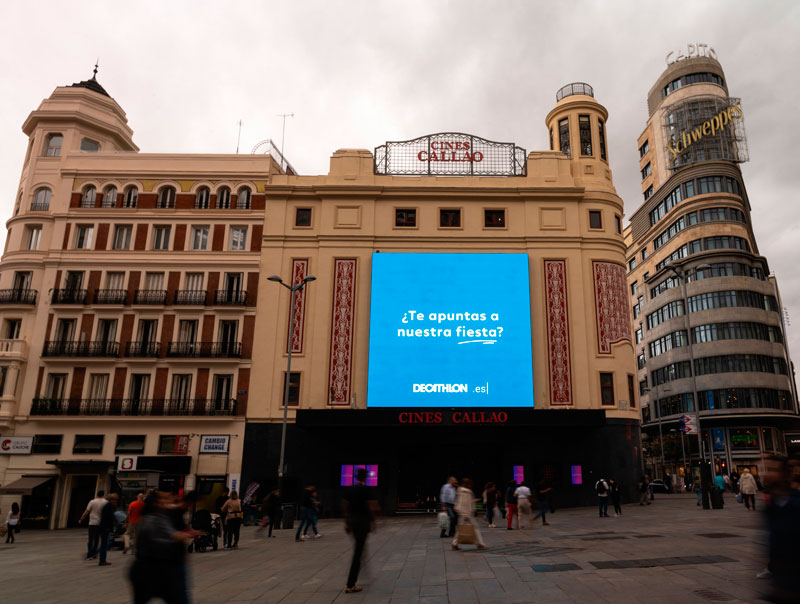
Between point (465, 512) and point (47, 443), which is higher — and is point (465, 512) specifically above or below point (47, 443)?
below

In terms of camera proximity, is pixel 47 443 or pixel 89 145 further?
pixel 89 145

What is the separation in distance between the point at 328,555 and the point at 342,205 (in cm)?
2531

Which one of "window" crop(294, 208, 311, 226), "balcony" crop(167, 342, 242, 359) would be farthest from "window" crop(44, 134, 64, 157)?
"window" crop(294, 208, 311, 226)

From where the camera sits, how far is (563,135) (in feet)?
133

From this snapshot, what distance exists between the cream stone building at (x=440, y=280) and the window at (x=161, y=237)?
22.6 ft

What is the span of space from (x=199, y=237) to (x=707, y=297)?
55.6m

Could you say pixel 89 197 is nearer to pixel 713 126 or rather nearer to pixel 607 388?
pixel 607 388

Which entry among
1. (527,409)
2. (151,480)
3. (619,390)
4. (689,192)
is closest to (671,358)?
(689,192)

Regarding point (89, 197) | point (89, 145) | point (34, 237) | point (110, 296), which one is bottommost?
point (110, 296)

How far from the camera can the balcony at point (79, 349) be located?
35.4 meters

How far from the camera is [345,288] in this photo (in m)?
35.9

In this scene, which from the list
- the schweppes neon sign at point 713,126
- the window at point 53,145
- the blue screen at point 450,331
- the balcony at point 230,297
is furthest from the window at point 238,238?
the schweppes neon sign at point 713,126

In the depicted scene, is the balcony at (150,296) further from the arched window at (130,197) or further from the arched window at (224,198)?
the arched window at (224,198)

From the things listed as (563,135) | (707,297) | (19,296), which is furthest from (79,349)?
(707,297)
